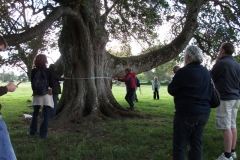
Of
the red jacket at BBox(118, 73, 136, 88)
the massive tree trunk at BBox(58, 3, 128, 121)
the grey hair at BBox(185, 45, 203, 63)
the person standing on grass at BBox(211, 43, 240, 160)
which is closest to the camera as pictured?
the grey hair at BBox(185, 45, 203, 63)

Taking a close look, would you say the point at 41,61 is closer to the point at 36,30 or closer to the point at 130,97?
the point at 36,30

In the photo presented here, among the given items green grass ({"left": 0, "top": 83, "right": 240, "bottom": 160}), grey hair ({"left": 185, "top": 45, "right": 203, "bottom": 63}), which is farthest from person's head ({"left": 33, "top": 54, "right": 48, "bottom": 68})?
grey hair ({"left": 185, "top": 45, "right": 203, "bottom": 63})

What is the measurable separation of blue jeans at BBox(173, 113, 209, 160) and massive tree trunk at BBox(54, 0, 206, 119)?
4843 millimetres

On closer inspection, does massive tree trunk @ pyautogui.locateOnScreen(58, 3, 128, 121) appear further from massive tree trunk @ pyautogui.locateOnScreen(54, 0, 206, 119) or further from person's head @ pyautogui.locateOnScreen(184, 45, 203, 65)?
person's head @ pyautogui.locateOnScreen(184, 45, 203, 65)

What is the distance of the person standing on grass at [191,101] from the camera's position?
3.69m

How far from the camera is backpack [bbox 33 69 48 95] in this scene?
5887mm

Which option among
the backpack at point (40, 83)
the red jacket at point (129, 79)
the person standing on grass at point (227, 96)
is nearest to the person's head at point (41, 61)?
the backpack at point (40, 83)

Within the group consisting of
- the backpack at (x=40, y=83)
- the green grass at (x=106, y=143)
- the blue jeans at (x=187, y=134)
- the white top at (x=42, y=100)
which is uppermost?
the backpack at (x=40, y=83)

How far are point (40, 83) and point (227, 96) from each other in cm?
371

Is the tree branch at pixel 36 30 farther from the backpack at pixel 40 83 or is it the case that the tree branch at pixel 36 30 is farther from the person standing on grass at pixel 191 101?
the person standing on grass at pixel 191 101

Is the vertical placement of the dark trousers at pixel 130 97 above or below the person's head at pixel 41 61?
below

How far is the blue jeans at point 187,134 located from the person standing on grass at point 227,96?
0.98 m

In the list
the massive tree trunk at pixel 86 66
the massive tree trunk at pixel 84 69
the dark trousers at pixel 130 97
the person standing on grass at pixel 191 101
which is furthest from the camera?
the dark trousers at pixel 130 97

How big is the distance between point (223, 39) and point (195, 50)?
7232 mm
